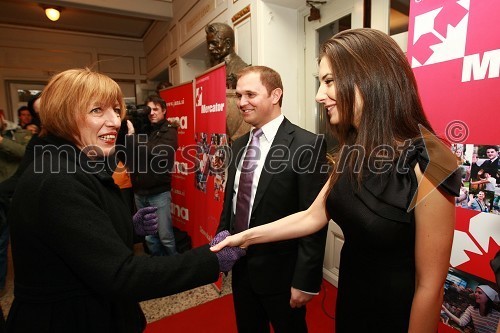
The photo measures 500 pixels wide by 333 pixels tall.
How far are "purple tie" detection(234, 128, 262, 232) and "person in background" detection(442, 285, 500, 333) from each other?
105cm

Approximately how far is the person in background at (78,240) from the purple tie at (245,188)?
1.96 feet

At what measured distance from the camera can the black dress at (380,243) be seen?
0.87 m

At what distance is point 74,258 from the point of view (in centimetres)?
79

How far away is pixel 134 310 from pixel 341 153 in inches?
36.3

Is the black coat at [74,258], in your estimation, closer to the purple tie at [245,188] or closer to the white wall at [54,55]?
the purple tie at [245,188]

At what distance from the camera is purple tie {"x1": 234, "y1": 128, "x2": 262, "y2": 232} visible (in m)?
1.62

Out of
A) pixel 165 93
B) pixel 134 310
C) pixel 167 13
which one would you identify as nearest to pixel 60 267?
pixel 134 310

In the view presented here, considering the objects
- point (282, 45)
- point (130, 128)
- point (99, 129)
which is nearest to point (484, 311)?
point (99, 129)

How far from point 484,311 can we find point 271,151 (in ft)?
3.76

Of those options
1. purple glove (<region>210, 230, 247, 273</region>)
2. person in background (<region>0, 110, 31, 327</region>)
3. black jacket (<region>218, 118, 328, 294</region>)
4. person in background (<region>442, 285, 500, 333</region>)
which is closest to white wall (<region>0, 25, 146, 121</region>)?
person in background (<region>0, 110, 31, 327</region>)

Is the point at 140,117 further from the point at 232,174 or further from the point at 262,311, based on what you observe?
the point at 262,311

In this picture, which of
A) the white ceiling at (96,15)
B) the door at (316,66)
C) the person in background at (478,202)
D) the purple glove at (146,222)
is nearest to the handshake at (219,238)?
the purple glove at (146,222)

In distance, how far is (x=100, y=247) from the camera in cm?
79

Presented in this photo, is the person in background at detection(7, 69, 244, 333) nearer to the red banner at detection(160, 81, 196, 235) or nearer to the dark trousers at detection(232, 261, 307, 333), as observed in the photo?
the dark trousers at detection(232, 261, 307, 333)
